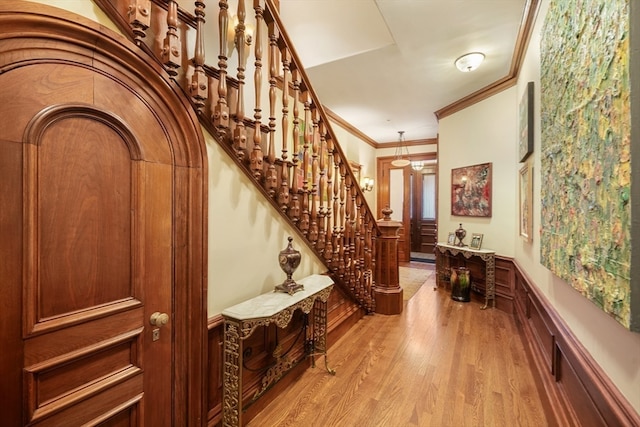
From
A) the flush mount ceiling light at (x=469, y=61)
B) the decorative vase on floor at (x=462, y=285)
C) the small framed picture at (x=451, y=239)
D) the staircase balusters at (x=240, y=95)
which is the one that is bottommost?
the decorative vase on floor at (x=462, y=285)

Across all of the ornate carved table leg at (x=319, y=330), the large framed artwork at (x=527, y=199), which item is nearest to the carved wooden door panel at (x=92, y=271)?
the ornate carved table leg at (x=319, y=330)

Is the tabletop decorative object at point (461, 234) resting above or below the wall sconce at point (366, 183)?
below

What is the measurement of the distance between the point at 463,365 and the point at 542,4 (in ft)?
9.96

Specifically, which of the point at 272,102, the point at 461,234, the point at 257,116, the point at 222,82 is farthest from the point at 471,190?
the point at 222,82

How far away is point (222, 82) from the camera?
Result: 1541 mm

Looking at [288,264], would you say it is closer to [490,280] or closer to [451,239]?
[490,280]

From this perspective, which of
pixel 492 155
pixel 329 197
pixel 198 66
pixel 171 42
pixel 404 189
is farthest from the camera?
pixel 404 189

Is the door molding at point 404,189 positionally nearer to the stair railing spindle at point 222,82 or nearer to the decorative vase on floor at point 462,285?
the decorative vase on floor at point 462,285

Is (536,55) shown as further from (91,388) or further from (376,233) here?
(91,388)

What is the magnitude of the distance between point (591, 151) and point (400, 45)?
2577 millimetres

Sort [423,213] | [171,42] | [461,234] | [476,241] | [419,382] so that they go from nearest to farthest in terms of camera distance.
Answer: [171,42], [419,382], [476,241], [461,234], [423,213]

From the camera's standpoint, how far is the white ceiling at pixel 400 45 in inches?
105

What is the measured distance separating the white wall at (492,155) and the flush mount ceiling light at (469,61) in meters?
0.72

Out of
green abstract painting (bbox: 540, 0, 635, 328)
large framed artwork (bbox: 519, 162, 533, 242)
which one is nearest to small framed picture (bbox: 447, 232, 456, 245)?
large framed artwork (bbox: 519, 162, 533, 242)
